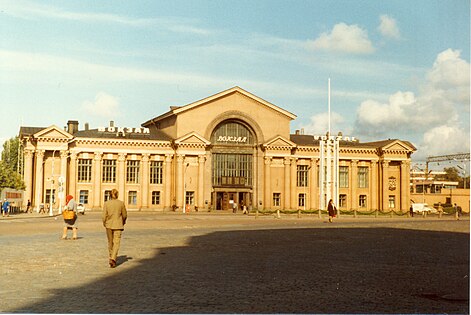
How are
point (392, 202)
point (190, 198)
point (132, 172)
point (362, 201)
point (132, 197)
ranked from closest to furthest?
1. point (132, 197)
2. point (132, 172)
3. point (190, 198)
4. point (362, 201)
5. point (392, 202)

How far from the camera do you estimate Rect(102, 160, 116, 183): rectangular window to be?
89438mm

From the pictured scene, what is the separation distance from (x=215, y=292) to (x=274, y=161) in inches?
3297

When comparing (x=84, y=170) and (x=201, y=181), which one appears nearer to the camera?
(x=84, y=170)

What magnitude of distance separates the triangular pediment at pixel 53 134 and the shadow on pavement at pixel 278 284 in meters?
67.9

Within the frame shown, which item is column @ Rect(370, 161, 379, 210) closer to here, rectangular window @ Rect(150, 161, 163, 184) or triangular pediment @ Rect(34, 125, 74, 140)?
rectangular window @ Rect(150, 161, 163, 184)

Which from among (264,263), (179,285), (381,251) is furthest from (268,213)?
(179,285)

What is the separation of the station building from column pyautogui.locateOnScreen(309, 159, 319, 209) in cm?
15

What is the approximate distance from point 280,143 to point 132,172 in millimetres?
21423

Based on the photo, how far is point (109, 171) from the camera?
294 feet

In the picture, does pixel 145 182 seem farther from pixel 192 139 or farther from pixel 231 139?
pixel 231 139

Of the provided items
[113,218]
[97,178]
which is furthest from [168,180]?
[113,218]

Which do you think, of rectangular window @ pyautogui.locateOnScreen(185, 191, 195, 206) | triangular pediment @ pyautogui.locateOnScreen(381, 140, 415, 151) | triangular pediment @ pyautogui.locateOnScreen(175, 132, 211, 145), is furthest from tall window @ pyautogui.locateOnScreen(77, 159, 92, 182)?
triangular pediment @ pyautogui.locateOnScreen(381, 140, 415, 151)

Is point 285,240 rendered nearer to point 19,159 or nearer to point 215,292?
point 215,292

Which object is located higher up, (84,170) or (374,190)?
(84,170)
